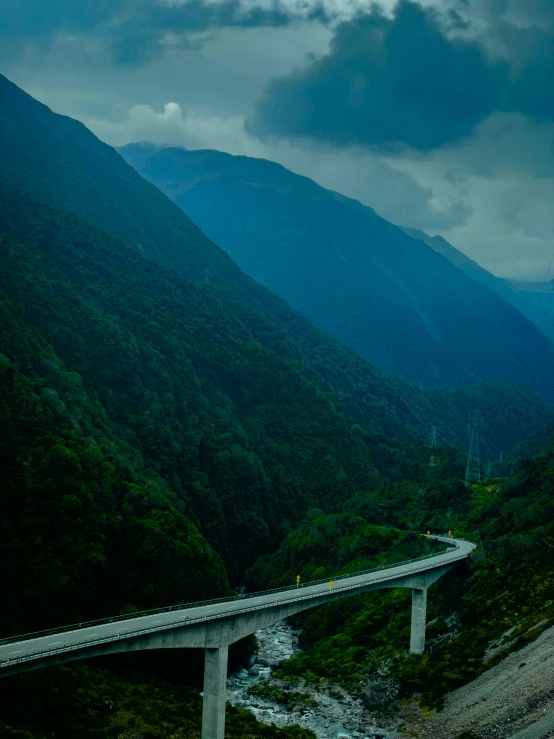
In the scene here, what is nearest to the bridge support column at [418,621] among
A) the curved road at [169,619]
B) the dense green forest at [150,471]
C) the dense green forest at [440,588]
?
the dense green forest at [440,588]

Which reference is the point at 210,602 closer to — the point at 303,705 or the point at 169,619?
the point at 169,619

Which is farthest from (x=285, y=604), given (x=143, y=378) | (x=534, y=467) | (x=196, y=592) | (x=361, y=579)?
(x=143, y=378)

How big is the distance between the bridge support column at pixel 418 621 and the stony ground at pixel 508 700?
11129 millimetres

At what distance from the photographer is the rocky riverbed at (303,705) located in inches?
2115

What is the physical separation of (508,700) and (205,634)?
69.5 ft

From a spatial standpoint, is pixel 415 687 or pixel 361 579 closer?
pixel 415 687

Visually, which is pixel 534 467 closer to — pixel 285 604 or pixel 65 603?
pixel 285 604

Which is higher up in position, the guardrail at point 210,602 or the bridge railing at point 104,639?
the bridge railing at point 104,639

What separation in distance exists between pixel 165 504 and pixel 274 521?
42426 mm

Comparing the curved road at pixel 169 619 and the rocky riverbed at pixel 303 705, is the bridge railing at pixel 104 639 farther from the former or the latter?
the rocky riverbed at pixel 303 705

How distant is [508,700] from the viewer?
47.2 meters

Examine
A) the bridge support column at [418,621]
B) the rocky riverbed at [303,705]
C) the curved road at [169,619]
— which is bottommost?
the rocky riverbed at [303,705]

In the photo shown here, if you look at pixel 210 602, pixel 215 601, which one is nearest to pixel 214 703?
pixel 210 602

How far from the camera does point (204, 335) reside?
164500mm
